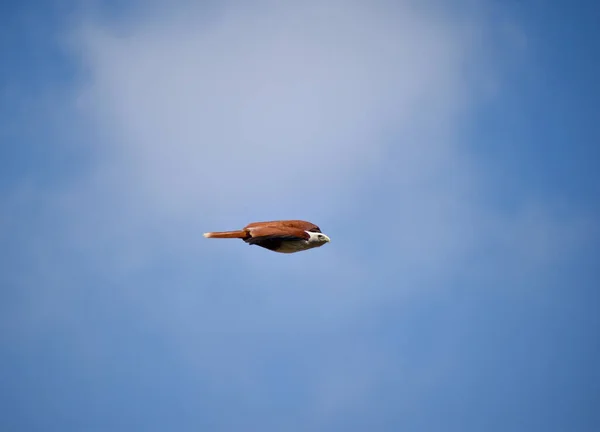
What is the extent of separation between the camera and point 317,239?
68.6 feet

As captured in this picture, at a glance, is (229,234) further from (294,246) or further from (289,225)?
(294,246)

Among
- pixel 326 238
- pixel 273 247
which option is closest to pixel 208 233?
pixel 273 247

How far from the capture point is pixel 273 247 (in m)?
20.9

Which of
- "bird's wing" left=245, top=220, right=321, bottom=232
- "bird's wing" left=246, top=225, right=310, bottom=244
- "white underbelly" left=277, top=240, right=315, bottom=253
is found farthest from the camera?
"white underbelly" left=277, top=240, right=315, bottom=253

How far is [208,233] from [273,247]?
1.64m

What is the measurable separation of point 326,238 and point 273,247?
4.35ft

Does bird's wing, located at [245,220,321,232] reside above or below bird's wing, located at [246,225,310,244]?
above

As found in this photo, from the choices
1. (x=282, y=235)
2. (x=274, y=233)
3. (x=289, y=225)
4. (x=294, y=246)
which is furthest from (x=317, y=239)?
(x=274, y=233)

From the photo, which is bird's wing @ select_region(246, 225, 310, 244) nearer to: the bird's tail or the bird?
the bird

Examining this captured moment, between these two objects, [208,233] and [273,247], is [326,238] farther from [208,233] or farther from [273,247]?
[208,233]

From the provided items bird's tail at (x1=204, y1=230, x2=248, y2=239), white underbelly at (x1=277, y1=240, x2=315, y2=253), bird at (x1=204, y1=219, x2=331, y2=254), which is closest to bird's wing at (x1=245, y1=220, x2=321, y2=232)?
bird at (x1=204, y1=219, x2=331, y2=254)

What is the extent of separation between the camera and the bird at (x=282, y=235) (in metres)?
20.4

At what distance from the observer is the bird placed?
66.8 feet

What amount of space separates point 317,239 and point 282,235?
0.99m
